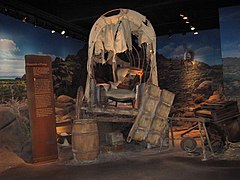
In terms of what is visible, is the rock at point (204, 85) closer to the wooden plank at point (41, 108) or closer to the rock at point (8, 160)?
the wooden plank at point (41, 108)

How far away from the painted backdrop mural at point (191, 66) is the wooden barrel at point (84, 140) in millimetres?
9472

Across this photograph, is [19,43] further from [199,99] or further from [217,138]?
[199,99]

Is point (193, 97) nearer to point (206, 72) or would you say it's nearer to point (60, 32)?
point (206, 72)

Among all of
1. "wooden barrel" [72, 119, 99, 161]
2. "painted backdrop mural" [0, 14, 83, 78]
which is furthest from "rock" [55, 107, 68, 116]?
"wooden barrel" [72, 119, 99, 161]

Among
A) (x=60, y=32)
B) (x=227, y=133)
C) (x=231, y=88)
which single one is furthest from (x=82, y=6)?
(x=227, y=133)

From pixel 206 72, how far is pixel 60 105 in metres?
7.82

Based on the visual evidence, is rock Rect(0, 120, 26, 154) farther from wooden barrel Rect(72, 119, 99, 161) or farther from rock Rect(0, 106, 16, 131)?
wooden barrel Rect(72, 119, 99, 161)

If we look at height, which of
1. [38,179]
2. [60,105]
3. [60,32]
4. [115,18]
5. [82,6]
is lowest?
[38,179]

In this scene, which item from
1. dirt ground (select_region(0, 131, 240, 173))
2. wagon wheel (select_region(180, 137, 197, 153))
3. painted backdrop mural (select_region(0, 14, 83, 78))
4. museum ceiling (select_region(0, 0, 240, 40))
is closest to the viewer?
dirt ground (select_region(0, 131, 240, 173))

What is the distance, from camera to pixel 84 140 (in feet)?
23.2

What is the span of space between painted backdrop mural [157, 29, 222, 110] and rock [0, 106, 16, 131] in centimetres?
942

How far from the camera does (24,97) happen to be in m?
9.90

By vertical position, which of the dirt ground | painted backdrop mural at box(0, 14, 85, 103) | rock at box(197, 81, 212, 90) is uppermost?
painted backdrop mural at box(0, 14, 85, 103)

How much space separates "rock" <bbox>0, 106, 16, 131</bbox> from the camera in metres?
8.52
